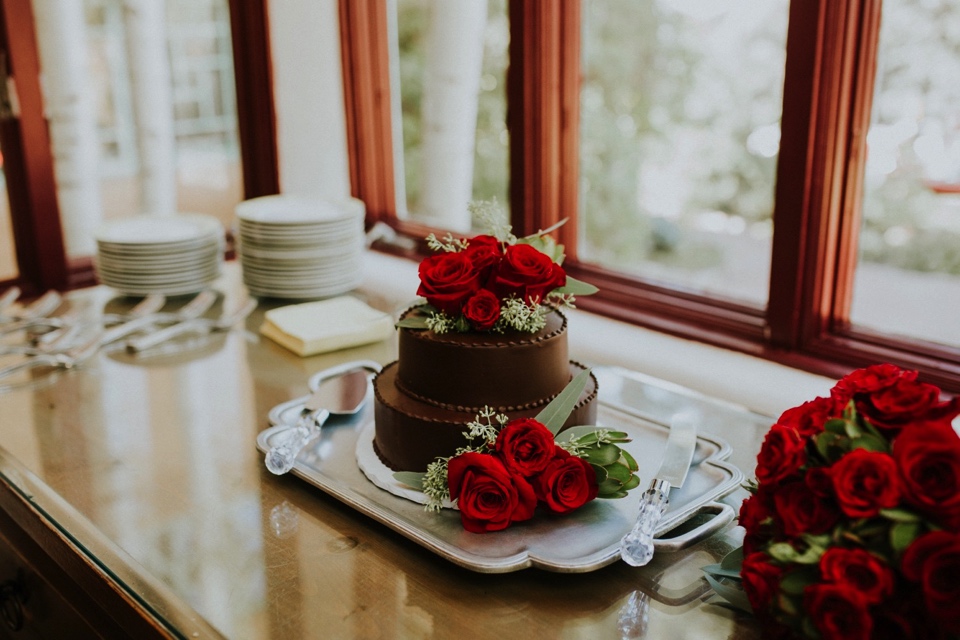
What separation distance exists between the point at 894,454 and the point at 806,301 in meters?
0.76

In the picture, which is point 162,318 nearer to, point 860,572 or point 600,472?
point 600,472

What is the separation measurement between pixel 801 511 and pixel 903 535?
81mm

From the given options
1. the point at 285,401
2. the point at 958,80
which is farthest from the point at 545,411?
the point at 958,80

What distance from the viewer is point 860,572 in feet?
2.17

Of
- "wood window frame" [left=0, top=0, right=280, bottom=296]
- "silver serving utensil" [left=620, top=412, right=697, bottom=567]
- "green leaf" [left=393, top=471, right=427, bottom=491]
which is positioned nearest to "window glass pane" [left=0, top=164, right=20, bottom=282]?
"wood window frame" [left=0, top=0, right=280, bottom=296]

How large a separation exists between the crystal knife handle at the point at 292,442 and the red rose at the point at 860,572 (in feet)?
2.01

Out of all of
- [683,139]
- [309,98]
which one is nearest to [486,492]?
[683,139]

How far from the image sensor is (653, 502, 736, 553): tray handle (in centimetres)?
90

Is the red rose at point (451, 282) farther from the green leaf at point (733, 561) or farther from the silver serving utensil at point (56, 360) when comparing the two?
the silver serving utensil at point (56, 360)

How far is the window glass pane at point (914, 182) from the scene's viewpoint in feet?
4.18

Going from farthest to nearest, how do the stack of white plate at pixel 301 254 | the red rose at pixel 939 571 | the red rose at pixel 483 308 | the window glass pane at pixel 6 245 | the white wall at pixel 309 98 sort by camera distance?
1. the white wall at pixel 309 98
2. the window glass pane at pixel 6 245
3. the stack of white plate at pixel 301 254
4. the red rose at pixel 483 308
5. the red rose at pixel 939 571

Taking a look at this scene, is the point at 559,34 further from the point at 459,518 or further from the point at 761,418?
the point at 459,518

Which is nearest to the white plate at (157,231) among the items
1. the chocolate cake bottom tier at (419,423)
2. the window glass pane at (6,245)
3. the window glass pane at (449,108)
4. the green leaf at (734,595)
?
the window glass pane at (6,245)

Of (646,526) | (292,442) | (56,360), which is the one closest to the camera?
(646,526)
